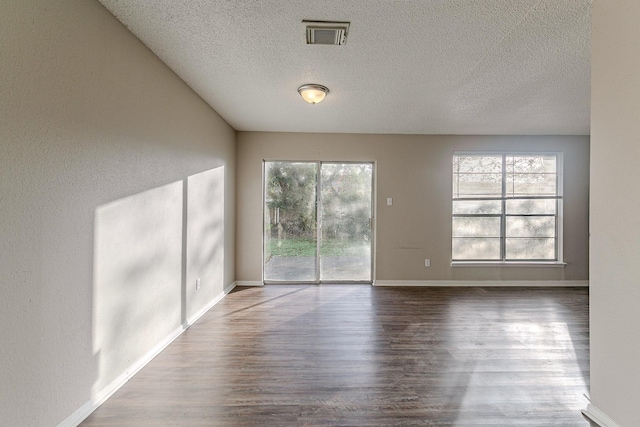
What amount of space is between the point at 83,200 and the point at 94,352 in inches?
37.3

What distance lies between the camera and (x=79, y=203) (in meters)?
1.64

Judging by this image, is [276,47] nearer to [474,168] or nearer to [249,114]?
[249,114]

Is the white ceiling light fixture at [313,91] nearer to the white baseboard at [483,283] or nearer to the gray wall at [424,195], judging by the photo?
the gray wall at [424,195]

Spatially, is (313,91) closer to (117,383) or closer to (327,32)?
(327,32)

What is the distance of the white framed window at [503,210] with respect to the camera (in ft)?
15.7

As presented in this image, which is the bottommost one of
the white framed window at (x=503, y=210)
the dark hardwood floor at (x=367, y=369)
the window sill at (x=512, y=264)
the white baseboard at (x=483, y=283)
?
the dark hardwood floor at (x=367, y=369)

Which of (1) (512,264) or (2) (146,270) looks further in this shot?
(1) (512,264)

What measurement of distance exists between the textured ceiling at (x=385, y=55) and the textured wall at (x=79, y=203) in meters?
0.43

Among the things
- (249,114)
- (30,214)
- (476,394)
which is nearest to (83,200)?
(30,214)

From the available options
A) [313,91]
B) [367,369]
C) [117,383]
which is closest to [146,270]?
[117,383]

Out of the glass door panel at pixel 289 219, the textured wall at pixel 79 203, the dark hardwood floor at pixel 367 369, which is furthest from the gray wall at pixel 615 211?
the glass door panel at pixel 289 219

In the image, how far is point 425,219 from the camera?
15.6 ft

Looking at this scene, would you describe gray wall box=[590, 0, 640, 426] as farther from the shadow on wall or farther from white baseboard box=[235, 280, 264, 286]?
white baseboard box=[235, 280, 264, 286]

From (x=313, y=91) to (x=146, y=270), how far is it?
7.40 feet
